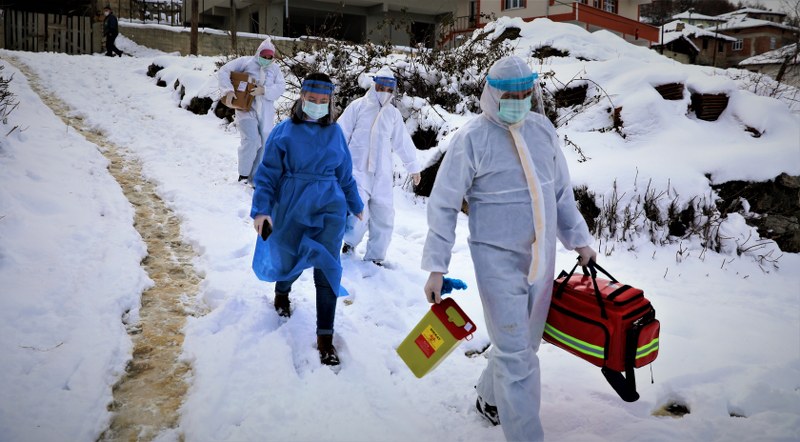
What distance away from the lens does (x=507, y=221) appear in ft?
8.07

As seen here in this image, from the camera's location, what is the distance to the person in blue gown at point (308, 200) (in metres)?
3.24

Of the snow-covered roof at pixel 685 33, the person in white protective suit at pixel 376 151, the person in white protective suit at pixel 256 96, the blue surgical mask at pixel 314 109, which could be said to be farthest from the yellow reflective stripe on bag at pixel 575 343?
the snow-covered roof at pixel 685 33

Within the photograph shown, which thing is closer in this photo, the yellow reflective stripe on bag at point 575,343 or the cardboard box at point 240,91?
the yellow reflective stripe on bag at point 575,343

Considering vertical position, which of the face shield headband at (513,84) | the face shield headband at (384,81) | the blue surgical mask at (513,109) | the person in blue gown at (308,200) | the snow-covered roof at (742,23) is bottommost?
the person in blue gown at (308,200)

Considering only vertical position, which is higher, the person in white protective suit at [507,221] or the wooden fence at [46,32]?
the wooden fence at [46,32]

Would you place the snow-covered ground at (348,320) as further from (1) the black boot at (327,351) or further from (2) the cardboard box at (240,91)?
(2) the cardboard box at (240,91)

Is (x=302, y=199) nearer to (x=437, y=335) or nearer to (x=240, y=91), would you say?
(x=437, y=335)

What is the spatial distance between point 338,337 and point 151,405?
1217mm

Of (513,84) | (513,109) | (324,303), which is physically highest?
(513,84)

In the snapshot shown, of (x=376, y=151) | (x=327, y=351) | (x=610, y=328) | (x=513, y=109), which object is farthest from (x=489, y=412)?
(x=376, y=151)

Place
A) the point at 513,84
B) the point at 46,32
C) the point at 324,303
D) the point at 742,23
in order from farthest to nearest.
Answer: the point at 742,23, the point at 46,32, the point at 324,303, the point at 513,84

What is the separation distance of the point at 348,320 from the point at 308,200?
108 cm

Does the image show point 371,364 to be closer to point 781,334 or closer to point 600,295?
point 600,295

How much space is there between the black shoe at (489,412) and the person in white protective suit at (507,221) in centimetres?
36
